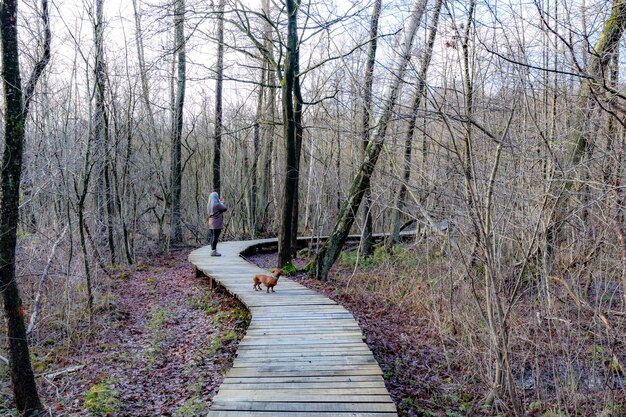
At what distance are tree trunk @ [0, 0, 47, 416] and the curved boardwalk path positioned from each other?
96.8 inches

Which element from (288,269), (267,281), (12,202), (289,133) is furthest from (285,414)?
(289,133)

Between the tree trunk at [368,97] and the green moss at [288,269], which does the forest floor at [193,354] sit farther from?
the tree trunk at [368,97]

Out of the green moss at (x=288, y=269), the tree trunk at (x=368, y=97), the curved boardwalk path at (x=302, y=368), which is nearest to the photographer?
the curved boardwalk path at (x=302, y=368)

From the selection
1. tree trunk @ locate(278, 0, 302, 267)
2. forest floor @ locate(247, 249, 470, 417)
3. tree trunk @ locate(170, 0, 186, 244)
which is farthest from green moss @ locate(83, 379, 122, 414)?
tree trunk @ locate(170, 0, 186, 244)

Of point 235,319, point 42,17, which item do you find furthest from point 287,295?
point 42,17

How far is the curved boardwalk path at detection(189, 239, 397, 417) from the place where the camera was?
4.00m

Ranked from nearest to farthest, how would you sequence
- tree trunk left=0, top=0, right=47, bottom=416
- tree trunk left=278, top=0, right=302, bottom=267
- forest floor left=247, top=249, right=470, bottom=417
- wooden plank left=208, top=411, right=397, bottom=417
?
wooden plank left=208, top=411, right=397, bottom=417, tree trunk left=0, top=0, right=47, bottom=416, forest floor left=247, top=249, right=470, bottom=417, tree trunk left=278, top=0, right=302, bottom=267

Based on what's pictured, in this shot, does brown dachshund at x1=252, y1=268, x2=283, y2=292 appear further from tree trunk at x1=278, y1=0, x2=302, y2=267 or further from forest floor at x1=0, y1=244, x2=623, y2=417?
tree trunk at x1=278, y1=0, x2=302, y2=267

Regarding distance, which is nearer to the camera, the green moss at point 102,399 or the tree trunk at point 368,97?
the green moss at point 102,399

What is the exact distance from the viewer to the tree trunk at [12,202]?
4922mm

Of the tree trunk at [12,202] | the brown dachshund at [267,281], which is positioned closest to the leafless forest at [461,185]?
the tree trunk at [12,202]

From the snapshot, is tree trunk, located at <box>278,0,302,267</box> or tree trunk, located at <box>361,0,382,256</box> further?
tree trunk, located at <box>278,0,302,267</box>

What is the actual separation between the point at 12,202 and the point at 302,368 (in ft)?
12.0

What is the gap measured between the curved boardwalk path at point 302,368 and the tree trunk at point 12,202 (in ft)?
8.07
